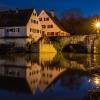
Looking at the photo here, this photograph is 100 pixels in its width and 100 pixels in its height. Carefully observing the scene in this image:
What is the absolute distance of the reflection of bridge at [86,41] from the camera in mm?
69188

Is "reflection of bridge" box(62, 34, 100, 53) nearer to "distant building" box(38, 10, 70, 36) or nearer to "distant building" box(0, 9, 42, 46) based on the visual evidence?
"distant building" box(0, 9, 42, 46)

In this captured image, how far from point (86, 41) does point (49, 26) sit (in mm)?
14741

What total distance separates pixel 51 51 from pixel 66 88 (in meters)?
49.2

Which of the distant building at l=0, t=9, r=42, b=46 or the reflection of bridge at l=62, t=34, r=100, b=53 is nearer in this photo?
the reflection of bridge at l=62, t=34, r=100, b=53

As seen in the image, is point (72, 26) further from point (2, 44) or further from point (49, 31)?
point (2, 44)

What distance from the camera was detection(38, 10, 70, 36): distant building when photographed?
81875 millimetres

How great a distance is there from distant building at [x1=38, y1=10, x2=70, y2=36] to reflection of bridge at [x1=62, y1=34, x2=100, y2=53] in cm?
938

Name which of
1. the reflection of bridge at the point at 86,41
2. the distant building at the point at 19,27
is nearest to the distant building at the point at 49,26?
the distant building at the point at 19,27

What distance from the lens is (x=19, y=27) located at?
231 feet

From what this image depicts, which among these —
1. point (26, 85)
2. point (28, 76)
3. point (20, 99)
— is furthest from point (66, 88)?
point (28, 76)

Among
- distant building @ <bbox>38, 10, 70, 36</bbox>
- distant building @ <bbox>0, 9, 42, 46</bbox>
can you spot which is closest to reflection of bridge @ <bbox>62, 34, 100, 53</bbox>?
distant building @ <bbox>0, 9, 42, 46</bbox>

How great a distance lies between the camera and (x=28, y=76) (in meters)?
29.7

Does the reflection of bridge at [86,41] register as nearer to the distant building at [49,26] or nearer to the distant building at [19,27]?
the distant building at [19,27]

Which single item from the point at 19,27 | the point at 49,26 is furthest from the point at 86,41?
the point at 49,26
